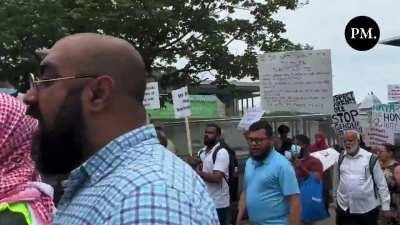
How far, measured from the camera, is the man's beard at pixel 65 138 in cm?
177

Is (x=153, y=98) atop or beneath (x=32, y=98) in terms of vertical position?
beneath

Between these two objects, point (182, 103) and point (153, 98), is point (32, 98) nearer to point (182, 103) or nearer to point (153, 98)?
point (182, 103)

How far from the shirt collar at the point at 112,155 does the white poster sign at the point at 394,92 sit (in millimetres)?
15336

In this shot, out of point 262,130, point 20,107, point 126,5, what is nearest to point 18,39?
point 126,5

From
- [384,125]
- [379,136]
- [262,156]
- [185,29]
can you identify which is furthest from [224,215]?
[185,29]

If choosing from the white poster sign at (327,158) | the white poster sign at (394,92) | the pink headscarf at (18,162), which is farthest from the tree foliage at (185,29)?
the pink headscarf at (18,162)

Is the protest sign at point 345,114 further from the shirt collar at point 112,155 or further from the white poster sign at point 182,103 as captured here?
the shirt collar at point 112,155

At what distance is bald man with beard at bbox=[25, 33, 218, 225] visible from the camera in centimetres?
168

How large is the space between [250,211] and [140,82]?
481cm

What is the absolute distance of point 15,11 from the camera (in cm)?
1711

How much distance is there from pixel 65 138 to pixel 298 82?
10167 mm

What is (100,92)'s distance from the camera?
5.76 ft

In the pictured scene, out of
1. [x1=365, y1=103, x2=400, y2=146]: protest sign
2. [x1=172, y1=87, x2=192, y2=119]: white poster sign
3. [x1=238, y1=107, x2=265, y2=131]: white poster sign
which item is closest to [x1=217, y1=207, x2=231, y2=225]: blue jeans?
[x1=238, y1=107, x2=265, y2=131]: white poster sign

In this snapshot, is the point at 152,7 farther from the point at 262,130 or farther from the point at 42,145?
the point at 42,145
